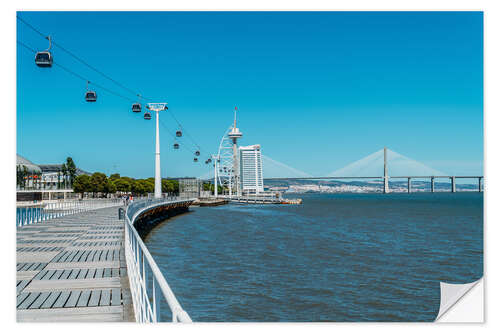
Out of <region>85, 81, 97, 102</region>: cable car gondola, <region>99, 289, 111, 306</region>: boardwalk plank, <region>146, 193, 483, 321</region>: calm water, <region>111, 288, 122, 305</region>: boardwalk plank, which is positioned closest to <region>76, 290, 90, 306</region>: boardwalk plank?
<region>99, 289, 111, 306</region>: boardwalk plank

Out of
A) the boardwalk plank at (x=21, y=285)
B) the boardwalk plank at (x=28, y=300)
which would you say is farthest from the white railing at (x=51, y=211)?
the boardwalk plank at (x=28, y=300)

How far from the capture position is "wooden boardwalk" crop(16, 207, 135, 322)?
6.86 m

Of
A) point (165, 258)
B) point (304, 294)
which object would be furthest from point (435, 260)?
point (165, 258)

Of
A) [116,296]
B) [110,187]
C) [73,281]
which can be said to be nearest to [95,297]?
[116,296]

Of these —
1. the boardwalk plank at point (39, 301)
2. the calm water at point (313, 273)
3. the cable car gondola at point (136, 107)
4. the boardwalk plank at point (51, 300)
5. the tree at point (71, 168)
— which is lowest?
the calm water at point (313, 273)

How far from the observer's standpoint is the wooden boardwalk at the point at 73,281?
6855 mm

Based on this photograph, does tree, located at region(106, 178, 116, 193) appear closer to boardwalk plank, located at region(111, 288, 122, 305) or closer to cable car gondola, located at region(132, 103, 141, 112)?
cable car gondola, located at region(132, 103, 141, 112)

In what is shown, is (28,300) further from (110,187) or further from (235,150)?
(235,150)

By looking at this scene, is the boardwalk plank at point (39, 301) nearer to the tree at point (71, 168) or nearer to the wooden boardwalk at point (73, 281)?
the wooden boardwalk at point (73, 281)

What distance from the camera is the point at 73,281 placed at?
8766mm

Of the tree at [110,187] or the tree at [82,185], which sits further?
the tree at [110,187]

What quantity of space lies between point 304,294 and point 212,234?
1856cm
